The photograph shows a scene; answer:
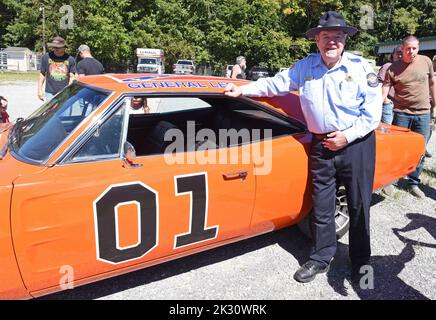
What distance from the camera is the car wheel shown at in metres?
3.44

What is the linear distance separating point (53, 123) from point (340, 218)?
2579 millimetres

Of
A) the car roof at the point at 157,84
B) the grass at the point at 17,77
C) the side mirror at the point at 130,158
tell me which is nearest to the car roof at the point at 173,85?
the car roof at the point at 157,84

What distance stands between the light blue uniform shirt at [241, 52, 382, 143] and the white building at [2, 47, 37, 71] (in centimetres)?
4148

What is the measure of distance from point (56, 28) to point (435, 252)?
44.3 metres

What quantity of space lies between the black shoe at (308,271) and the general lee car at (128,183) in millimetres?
376

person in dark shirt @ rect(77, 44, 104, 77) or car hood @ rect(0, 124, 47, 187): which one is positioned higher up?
person in dark shirt @ rect(77, 44, 104, 77)

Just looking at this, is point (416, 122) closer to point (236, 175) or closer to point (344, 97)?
point (344, 97)

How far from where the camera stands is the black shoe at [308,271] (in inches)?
118

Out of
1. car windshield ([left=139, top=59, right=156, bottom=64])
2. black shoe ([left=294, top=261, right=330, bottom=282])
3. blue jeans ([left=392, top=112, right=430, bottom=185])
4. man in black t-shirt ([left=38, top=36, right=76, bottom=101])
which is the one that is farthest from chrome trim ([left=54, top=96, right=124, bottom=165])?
car windshield ([left=139, top=59, right=156, bottom=64])

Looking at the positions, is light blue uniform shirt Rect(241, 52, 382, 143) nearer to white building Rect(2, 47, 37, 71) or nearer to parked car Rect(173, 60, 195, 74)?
parked car Rect(173, 60, 195, 74)

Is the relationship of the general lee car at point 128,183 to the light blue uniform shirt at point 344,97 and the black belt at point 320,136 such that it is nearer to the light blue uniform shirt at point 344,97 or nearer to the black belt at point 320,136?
the black belt at point 320,136

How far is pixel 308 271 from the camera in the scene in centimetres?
301

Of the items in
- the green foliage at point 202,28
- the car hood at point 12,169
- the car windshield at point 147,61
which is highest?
the green foliage at point 202,28

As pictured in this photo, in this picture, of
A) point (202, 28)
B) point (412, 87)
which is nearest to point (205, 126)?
point (412, 87)
